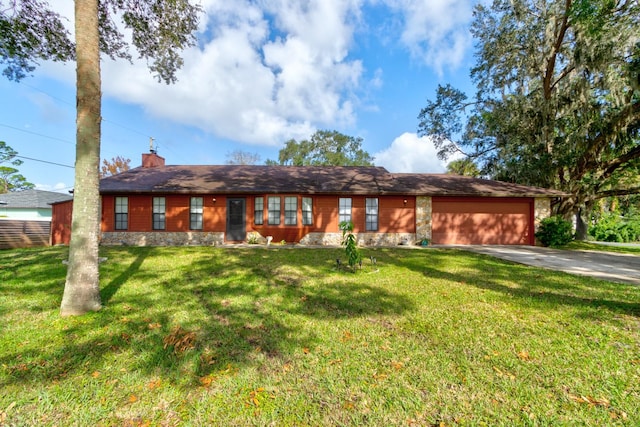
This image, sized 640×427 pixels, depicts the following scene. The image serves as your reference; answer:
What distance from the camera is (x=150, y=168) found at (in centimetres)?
1642

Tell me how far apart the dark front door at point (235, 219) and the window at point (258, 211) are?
1.92ft

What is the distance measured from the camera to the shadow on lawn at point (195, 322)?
2.78m

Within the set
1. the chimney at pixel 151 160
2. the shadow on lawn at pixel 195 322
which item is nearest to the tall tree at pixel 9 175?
the chimney at pixel 151 160

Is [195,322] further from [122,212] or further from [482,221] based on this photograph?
[482,221]

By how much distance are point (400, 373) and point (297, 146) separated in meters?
39.2

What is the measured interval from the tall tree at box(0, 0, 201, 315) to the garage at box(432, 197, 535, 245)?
12.3 m

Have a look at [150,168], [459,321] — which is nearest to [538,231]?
[459,321]

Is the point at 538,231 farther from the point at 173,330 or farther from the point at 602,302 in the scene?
the point at 173,330

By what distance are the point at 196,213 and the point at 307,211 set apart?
546 cm

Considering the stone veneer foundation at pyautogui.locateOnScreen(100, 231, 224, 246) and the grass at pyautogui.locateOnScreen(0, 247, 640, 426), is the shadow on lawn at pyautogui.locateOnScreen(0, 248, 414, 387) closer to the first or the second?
the grass at pyautogui.locateOnScreen(0, 247, 640, 426)

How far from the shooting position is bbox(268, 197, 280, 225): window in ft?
41.3

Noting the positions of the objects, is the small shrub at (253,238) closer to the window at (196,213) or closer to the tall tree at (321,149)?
the window at (196,213)

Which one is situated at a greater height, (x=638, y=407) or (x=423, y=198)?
(x=423, y=198)

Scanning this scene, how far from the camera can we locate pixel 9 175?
128 ft
